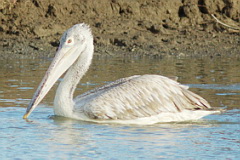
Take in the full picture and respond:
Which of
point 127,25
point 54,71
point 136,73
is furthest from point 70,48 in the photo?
point 127,25

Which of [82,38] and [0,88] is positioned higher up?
[82,38]

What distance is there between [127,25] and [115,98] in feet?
37.6

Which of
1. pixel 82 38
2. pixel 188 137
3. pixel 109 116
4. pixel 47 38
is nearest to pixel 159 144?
pixel 188 137

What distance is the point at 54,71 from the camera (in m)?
7.96

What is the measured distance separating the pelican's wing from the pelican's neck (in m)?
0.12

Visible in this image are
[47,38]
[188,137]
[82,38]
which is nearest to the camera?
[188,137]

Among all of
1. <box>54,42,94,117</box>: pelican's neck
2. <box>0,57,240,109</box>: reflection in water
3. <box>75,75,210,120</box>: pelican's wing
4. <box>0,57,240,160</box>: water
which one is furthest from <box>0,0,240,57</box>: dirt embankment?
<box>75,75,210,120</box>: pelican's wing

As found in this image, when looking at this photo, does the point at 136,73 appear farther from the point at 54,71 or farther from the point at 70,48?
the point at 54,71

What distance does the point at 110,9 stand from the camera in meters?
19.8

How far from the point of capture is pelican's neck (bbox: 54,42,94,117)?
7885mm

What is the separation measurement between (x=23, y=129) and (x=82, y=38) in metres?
1.61

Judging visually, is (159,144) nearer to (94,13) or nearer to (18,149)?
(18,149)

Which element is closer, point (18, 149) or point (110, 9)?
point (18, 149)

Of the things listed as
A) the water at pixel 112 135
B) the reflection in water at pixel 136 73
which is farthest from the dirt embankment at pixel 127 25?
the water at pixel 112 135
